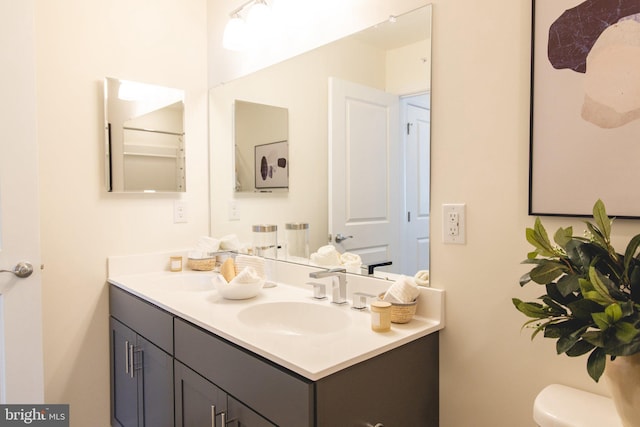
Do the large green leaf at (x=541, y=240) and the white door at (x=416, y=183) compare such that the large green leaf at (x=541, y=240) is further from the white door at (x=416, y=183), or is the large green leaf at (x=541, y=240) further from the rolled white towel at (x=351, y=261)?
the rolled white towel at (x=351, y=261)

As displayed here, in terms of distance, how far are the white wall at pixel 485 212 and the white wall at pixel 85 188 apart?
1.44 metres

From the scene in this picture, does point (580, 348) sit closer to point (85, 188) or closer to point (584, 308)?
point (584, 308)

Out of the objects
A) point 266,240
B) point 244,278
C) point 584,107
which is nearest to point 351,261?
point 244,278

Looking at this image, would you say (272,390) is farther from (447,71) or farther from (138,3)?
(138,3)

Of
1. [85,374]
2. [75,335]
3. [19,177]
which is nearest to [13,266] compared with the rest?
[19,177]

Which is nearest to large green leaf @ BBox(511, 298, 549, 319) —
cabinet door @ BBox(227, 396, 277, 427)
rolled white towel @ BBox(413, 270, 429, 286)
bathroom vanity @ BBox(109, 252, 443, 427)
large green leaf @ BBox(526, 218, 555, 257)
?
large green leaf @ BBox(526, 218, 555, 257)

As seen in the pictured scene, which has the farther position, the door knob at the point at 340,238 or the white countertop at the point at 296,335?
the door knob at the point at 340,238

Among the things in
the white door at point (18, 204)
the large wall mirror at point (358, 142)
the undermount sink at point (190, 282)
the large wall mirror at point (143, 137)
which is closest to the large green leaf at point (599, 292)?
the large wall mirror at point (358, 142)

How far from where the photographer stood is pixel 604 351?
69 centimetres

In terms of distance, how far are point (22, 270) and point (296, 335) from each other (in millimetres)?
1085

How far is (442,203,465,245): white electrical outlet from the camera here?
1266 mm

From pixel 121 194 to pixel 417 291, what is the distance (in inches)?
60.9

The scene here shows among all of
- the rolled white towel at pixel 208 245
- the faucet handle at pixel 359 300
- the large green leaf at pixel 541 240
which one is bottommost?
the faucet handle at pixel 359 300

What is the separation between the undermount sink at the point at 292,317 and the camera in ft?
4.89
